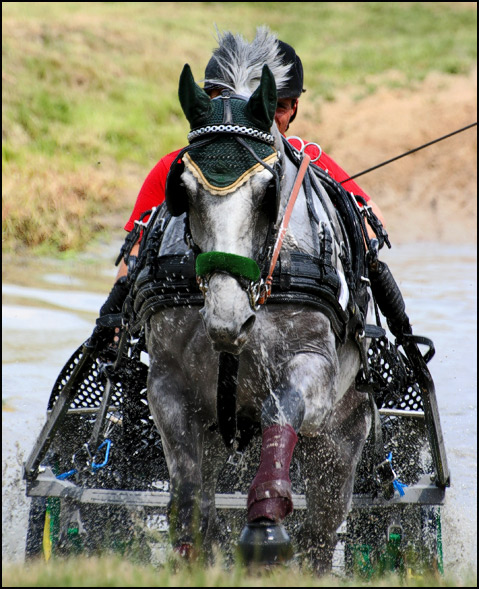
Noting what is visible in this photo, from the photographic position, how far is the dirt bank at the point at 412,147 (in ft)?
64.3

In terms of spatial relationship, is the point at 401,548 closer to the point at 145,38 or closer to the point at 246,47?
the point at 246,47

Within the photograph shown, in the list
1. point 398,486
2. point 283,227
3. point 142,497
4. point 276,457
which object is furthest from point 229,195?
point 398,486

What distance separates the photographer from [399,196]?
2059cm

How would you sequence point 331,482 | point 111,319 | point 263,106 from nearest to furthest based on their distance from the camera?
point 263,106, point 331,482, point 111,319

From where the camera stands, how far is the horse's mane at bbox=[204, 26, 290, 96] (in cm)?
269

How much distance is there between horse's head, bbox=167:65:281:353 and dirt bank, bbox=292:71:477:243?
650 inches

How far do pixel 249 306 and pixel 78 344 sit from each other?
5970mm

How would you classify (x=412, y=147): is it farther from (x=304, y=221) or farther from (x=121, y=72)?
(x=304, y=221)

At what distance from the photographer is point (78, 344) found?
807 cm

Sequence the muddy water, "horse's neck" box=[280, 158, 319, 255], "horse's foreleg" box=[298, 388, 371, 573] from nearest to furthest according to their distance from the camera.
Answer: "horse's neck" box=[280, 158, 319, 255]
"horse's foreleg" box=[298, 388, 371, 573]
the muddy water

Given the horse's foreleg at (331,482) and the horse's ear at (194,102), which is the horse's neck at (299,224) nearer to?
the horse's ear at (194,102)

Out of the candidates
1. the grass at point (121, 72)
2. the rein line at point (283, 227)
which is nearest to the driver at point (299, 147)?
the rein line at point (283, 227)

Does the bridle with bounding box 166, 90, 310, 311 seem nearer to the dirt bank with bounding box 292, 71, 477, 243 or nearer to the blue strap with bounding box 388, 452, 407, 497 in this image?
the blue strap with bounding box 388, 452, 407, 497

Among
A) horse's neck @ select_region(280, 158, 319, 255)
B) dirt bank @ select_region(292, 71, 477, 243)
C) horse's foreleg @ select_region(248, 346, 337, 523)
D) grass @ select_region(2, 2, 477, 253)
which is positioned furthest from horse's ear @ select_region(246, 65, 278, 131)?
dirt bank @ select_region(292, 71, 477, 243)
